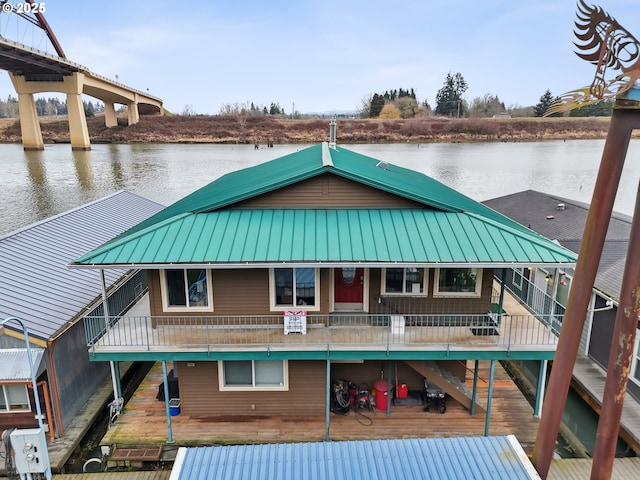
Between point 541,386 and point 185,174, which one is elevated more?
point 185,174

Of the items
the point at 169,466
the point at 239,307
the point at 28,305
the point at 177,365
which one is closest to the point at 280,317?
the point at 239,307

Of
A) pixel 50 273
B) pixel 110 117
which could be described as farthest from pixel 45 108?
pixel 50 273

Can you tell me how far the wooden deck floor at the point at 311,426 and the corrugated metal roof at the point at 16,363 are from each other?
8.64ft

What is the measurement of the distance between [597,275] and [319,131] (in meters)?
71.6

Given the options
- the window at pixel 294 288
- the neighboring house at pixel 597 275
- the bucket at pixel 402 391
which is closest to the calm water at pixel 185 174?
the neighboring house at pixel 597 275

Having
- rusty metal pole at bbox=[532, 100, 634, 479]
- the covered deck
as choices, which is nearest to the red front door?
the covered deck

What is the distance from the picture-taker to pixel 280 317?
12.2 metres

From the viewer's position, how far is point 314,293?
1211cm

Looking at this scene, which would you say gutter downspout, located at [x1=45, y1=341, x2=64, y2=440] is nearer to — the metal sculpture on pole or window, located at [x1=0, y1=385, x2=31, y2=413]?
window, located at [x1=0, y1=385, x2=31, y2=413]

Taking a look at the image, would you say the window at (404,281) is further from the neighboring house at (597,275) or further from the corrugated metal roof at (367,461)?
the corrugated metal roof at (367,461)

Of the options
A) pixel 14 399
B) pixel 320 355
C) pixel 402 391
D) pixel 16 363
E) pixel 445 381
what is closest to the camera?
pixel 16 363

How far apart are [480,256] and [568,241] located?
911cm

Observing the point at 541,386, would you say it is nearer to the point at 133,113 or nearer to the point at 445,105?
the point at 133,113

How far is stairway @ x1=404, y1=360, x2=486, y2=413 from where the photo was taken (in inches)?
473
